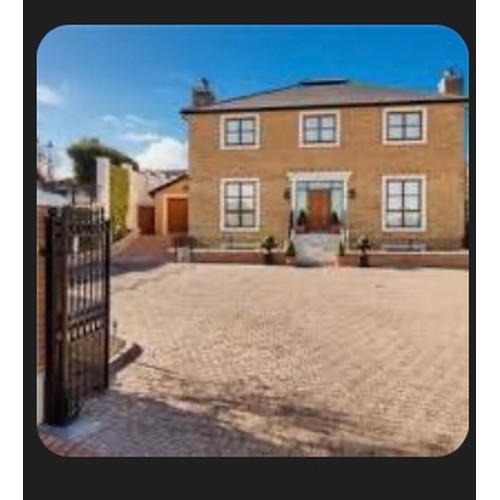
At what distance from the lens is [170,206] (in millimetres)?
5934

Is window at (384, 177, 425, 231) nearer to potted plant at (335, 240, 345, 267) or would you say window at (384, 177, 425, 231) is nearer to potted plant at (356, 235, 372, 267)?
potted plant at (356, 235, 372, 267)

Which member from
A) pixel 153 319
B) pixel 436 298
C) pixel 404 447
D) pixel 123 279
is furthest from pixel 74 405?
pixel 436 298

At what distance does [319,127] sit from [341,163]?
83 cm

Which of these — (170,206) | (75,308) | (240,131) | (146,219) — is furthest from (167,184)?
(240,131)

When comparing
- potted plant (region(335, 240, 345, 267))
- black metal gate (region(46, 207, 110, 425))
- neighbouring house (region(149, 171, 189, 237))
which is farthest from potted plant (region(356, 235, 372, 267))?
black metal gate (region(46, 207, 110, 425))

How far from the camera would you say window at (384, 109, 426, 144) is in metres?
10.3

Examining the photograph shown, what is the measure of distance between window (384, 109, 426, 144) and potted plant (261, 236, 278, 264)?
3.36 m

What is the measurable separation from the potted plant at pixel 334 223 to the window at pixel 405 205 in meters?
1.00

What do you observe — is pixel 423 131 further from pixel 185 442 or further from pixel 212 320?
pixel 185 442

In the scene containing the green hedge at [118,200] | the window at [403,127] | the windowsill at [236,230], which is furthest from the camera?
the window at [403,127]

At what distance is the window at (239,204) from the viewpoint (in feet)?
25.7

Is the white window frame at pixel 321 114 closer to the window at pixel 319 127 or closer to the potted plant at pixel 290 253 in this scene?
the window at pixel 319 127

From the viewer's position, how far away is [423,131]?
10.4 metres

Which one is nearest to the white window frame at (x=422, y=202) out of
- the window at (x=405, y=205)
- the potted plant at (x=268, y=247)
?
the window at (x=405, y=205)
